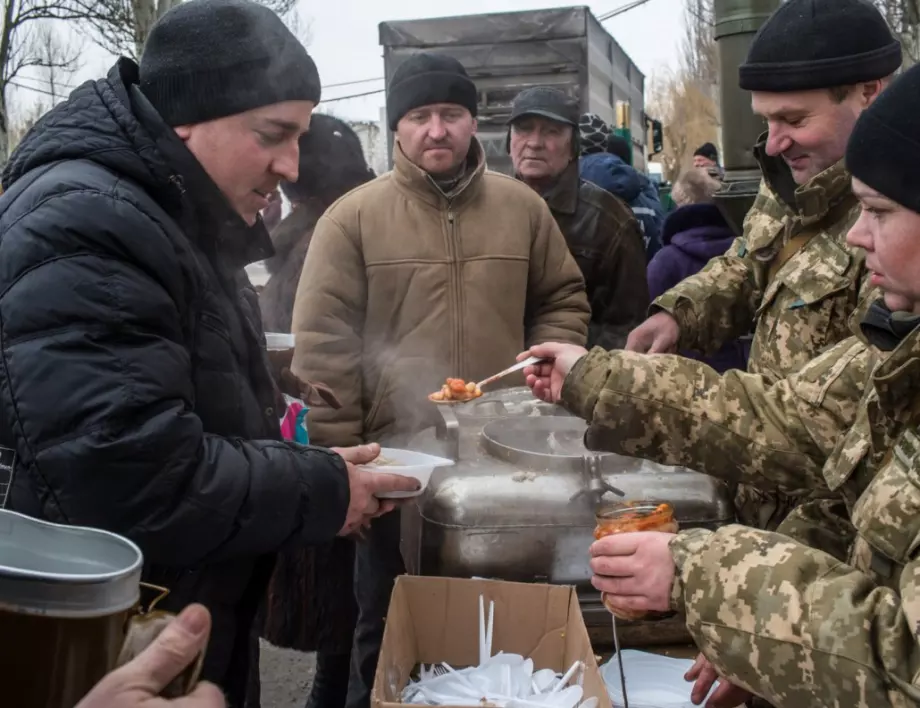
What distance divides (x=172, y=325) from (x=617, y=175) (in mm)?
4216

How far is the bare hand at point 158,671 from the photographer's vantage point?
92cm

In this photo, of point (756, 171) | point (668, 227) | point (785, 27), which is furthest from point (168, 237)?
point (668, 227)

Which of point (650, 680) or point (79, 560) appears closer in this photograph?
point (79, 560)

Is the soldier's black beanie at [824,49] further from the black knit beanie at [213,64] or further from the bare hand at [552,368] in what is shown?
the black knit beanie at [213,64]

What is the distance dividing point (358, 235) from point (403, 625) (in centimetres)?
184

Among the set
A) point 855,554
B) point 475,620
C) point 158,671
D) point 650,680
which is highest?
point 158,671

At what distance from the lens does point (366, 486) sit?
79.4 inches

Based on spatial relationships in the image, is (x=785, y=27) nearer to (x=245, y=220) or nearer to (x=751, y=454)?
(x=751, y=454)

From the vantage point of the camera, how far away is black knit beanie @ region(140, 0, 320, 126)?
1825 millimetres

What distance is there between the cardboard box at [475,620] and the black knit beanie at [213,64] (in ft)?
3.60

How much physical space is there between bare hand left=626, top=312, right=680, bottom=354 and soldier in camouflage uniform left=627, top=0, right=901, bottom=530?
288 mm

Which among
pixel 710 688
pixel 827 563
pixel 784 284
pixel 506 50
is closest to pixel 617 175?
pixel 784 284

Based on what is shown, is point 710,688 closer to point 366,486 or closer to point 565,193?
point 366,486

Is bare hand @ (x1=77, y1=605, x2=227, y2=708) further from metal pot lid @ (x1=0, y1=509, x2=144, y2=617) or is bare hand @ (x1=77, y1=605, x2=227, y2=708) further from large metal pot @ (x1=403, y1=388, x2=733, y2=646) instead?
large metal pot @ (x1=403, y1=388, x2=733, y2=646)
